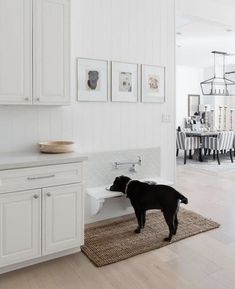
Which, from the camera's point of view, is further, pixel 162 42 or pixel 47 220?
pixel 162 42

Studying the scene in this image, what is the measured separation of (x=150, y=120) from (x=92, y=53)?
1.06 m

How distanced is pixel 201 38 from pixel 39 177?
5.01 metres

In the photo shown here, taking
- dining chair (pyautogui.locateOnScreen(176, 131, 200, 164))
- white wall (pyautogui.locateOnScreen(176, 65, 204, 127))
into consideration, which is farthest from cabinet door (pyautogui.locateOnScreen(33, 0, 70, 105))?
white wall (pyautogui.locateOnScreen(176, 65, 204, 127))

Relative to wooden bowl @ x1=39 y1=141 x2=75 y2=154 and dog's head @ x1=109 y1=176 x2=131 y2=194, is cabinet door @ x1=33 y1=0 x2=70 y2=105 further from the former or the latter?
dog's head @ x1=109 y1=176 x2=131 y2=194

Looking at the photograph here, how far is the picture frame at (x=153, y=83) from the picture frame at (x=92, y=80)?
1.67 ft

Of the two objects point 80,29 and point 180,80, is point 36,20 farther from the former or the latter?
point 180,80

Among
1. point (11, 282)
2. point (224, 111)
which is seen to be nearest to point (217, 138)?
point (224, 111)

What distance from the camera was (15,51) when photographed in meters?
2.34

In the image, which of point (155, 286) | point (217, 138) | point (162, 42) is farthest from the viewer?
point (217, 138)

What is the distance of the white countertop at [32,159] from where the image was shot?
213 centimetres

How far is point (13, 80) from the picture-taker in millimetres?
2350

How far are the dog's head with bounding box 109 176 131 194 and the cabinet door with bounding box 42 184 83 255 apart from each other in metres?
0.63

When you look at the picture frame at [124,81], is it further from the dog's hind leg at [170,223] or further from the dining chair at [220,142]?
the dining chair at [220,142]

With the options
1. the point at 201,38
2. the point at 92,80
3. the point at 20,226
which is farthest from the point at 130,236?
the point at 201,38
